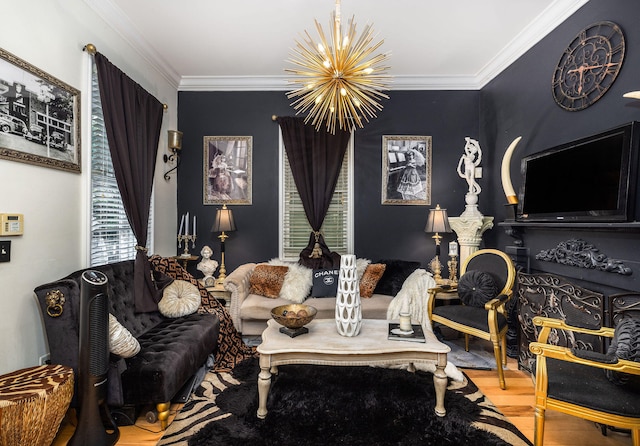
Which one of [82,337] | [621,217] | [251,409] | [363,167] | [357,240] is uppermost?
[363,167]

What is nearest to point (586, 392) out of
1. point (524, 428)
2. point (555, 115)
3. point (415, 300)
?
point (524, 428)

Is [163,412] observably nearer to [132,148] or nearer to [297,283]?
[297,283]

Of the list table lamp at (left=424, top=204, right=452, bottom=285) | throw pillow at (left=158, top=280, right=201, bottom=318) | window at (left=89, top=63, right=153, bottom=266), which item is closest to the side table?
throw pillow at (left=158, top=280, right=201, bottom=318)

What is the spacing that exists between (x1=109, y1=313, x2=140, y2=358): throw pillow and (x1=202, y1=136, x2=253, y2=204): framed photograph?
7.88ft

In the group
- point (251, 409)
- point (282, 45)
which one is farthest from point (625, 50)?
point (251, 409)

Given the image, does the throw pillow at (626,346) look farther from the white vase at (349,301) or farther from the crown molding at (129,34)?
the crown molding at (129,34)

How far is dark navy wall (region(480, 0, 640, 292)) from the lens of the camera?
2217 millimetres

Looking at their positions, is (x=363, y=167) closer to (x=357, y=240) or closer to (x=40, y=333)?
(x=357, y=240)

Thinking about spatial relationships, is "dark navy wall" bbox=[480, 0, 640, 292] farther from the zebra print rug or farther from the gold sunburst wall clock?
the zebra print rug

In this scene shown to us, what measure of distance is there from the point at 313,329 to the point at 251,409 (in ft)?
2.26

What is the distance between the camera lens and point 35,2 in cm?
212

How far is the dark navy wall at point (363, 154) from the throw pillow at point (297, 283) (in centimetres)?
66

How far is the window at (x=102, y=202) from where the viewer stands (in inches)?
106

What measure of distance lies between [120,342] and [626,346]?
2.86 meters
